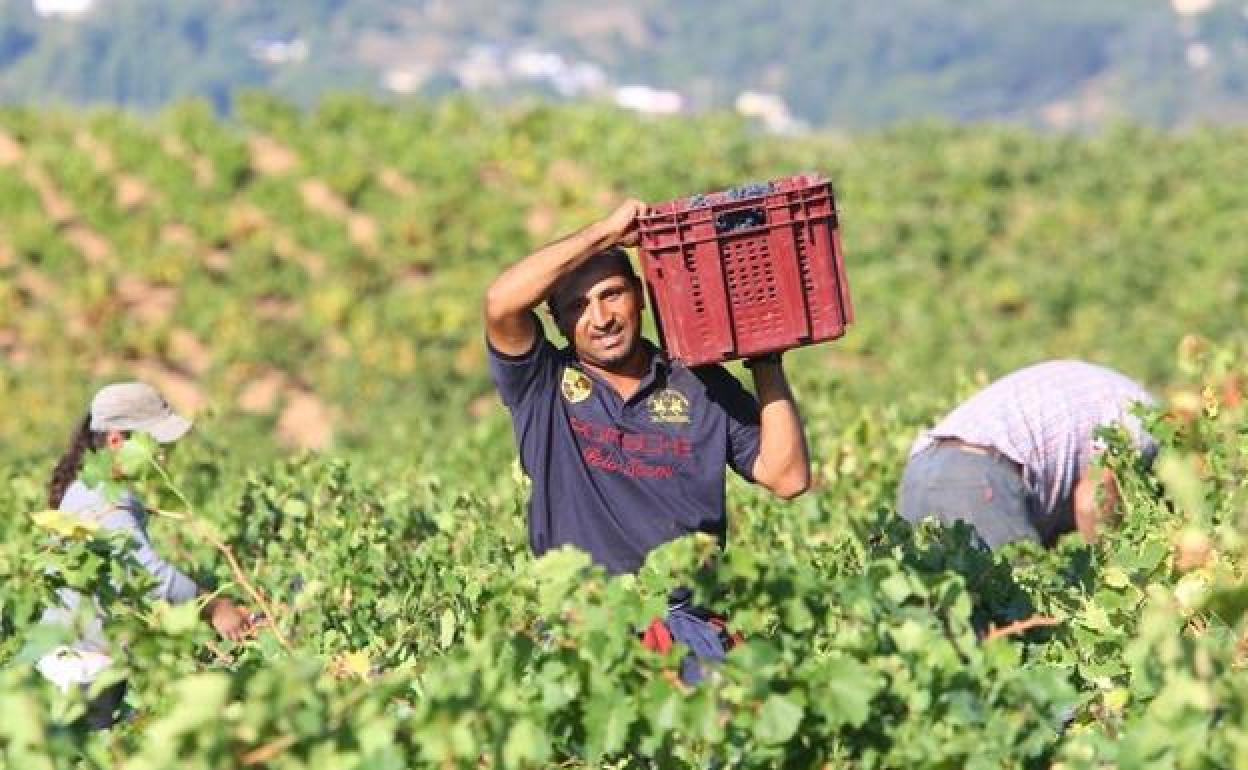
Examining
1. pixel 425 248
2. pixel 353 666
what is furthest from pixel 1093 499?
pixel 425 248

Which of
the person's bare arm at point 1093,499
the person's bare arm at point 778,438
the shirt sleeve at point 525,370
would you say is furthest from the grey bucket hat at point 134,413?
the person's bare arm at point 1093,499

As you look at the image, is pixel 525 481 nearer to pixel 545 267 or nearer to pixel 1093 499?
pixel 545 267

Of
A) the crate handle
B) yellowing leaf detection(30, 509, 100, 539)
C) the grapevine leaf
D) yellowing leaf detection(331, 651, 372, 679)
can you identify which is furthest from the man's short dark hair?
the grapevine leaf

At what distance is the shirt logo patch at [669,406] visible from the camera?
15.2 ft

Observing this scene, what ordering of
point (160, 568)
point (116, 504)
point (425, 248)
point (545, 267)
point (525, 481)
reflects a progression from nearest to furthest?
point (545, 267) < point (525, 481) < point (116, 504) < point (160, 568) < point (425, 248)

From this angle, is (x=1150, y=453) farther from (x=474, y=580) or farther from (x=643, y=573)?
(x=643, y=573)

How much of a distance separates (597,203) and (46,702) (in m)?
19.0

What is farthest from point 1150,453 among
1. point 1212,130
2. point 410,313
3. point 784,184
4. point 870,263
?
point 1212,130

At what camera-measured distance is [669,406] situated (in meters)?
4.65

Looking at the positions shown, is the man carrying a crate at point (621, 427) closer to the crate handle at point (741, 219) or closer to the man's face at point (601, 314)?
A: the man's face at point (601, 314)

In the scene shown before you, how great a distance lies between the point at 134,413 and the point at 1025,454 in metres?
2.63

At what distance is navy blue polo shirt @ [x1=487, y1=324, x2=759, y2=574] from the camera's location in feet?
15.1

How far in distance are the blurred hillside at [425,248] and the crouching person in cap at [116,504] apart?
376 inches

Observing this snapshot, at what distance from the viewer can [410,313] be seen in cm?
1920
